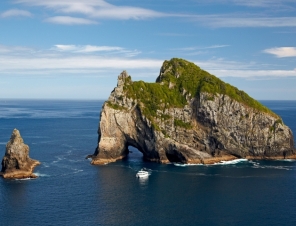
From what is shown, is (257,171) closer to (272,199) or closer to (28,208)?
(272,199)

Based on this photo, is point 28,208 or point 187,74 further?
point 187,74

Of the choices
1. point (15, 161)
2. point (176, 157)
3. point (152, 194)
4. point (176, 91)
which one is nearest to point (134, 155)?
point (176, 157)

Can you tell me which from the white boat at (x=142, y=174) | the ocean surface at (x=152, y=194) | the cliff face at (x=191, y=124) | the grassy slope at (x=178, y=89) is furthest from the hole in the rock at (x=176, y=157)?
the white boat at (x=142, y=174)

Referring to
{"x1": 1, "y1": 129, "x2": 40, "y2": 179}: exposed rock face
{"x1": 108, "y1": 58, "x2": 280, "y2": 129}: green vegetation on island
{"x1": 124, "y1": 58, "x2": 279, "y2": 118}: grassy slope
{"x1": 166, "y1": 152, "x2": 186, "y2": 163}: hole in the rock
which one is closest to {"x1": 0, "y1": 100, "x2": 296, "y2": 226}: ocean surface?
{"x1": 1, "y1": 129, "x2": 40, "y2": 179}: exposed rock face

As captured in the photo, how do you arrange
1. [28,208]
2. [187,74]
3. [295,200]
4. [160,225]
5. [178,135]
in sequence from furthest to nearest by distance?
[187,74]
[178,135]
[295,200]
[28,208]
[160,225]

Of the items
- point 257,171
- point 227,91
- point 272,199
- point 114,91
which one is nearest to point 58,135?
point 114,91

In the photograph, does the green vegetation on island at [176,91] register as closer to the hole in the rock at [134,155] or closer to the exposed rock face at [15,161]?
the hole in the rock at [134,155]

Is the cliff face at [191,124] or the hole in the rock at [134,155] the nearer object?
the cliff face at [191,124]

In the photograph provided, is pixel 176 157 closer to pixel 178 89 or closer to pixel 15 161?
pixel 178 89
